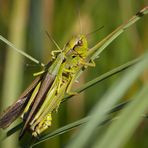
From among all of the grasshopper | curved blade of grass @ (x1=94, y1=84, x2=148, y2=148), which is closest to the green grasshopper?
the grasshopper

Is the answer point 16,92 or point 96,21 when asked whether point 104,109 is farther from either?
point 96,21

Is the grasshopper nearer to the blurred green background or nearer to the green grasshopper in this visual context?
the green grasshopper

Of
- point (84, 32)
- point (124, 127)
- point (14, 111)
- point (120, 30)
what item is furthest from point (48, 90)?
point (124, 127)

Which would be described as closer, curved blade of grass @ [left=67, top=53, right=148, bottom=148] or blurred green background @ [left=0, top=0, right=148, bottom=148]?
curved blade of grass @ [left=67, top=53, right=148, bottom=148]

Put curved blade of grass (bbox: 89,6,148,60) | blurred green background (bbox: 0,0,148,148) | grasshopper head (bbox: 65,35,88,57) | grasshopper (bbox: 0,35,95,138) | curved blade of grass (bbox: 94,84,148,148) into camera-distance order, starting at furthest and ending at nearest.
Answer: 1. blurred green background (bbox: 0,0,148,148)
2. grasshopper head (bbox: 65,35,88,57)
3. grasshopper (bbox: 0,35,95,138)
4. curved blade of grass (bbox: 89,6,148,60)
5. curved blade of grass (bbox: 94,84,148,148)

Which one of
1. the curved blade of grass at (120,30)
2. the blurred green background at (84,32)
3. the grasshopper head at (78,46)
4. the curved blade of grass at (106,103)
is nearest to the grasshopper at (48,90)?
the grasshopper head at (78,46)

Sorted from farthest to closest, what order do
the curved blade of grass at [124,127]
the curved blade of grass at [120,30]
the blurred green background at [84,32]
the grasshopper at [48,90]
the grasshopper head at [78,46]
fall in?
the blurred green background at [84,32] < the grasshopper head at [78,46] < the grasshopper at [48,90] < the curved blade of grass at [120,30] < the curved blade of grass at [124,127]

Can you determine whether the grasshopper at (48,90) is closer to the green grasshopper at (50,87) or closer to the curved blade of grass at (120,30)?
the green grasshopper at (50,87)

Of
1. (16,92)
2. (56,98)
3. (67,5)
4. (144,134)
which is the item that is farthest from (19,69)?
(144,134)
